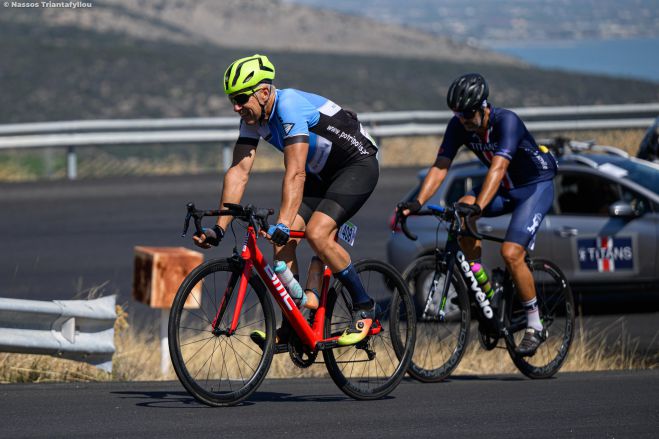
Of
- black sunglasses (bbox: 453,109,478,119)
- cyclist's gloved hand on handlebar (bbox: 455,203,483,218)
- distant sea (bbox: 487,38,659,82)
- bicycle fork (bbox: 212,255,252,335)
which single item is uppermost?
distant sea (bbox: 487,38,659,82)

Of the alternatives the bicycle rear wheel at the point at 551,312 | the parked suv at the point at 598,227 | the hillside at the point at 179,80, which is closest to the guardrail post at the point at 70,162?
the parked suv at the point at 598,227

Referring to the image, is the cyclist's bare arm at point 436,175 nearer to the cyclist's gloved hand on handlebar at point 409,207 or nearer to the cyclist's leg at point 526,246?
the cyclist's gloved hand on handlebar at point 409,207

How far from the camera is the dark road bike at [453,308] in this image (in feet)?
31.0

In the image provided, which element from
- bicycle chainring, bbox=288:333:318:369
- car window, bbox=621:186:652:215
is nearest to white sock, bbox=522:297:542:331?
bicycle chainring, bbox=288:333:318:369

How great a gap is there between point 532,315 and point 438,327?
757 millimetres

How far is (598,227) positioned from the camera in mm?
13352

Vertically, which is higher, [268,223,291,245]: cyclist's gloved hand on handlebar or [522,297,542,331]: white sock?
[268,223,291,245]: cyclist's gloved hand on handlebar

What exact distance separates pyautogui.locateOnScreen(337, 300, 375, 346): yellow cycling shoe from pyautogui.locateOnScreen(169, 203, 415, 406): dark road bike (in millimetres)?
49

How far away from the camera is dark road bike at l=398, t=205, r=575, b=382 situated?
946 cm

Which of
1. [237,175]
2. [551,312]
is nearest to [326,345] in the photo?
[237,175]

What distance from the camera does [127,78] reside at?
49.5m

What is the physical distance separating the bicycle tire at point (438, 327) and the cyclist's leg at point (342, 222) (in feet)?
2.95

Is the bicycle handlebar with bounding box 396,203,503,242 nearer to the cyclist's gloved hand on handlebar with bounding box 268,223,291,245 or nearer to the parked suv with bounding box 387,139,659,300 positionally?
A: the cyclist's gloved hand on handlebar with bounding box 268,223,291,245

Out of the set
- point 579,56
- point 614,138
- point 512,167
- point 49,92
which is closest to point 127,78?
point 49,92
